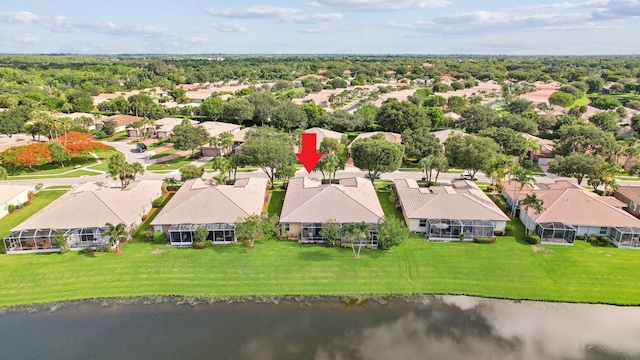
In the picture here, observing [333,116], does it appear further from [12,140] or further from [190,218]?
[12,140]

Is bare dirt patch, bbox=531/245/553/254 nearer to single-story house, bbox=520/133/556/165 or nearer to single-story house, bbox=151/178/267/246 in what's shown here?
single-story house, bbox=151/178/267/246

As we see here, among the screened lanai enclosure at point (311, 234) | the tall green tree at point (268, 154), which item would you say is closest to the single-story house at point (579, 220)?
the screened lanai enclosure at point (311, 234)

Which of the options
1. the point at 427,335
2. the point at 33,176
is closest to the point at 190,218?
the point at 427,335

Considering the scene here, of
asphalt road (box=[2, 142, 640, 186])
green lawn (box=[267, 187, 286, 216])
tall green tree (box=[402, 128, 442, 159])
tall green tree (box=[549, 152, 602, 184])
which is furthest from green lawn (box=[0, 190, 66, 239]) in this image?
tall green tree (box=[549, 152, 602, 184])

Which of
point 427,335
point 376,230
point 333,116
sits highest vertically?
point 333,116

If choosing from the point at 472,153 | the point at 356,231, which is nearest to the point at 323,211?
the point at 356,231

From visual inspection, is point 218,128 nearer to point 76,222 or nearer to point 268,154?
point 268,154

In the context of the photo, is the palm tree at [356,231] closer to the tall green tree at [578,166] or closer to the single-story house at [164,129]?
the tall green tree at [578,166]
